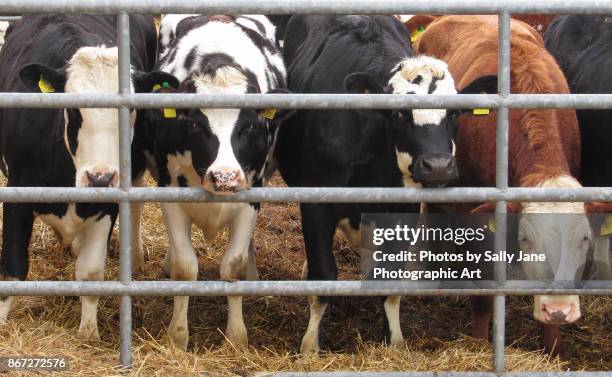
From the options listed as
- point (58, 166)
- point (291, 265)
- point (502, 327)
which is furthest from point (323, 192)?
point (291, 265)

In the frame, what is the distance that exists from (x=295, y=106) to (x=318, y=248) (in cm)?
150

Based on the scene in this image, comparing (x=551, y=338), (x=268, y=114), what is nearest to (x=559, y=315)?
(x=551, y=338)

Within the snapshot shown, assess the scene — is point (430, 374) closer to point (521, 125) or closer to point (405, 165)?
point (405, 165)

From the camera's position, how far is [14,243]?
532 centimetres

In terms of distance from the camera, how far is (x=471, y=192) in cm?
429

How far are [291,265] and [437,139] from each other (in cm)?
230

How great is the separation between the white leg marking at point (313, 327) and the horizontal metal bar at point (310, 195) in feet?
4.17

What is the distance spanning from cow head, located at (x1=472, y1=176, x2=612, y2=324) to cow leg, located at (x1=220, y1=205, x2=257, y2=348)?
1.32m

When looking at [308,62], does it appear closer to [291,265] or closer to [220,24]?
[220,24]

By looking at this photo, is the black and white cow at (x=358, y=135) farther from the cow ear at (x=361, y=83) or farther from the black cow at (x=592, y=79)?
the black cow at (x=592, y=79)

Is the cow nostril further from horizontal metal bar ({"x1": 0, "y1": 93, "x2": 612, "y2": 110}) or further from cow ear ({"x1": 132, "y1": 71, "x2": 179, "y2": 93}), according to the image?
cow ear ({"x1": 132, "y1": 71, "x2": 179, "y2": 93})

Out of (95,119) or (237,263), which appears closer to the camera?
(95,119)

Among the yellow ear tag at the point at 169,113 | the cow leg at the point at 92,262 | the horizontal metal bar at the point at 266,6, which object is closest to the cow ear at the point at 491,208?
the horizontal metal bar at the point at 266,6

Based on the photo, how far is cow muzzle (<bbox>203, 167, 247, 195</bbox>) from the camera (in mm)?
4371
